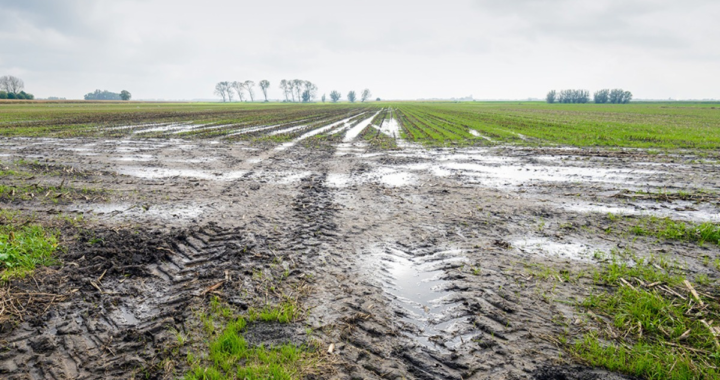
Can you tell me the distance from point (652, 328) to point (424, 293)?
250cm

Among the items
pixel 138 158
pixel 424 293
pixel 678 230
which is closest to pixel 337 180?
pixel 424 293

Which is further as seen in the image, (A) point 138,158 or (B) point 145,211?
(A) point 138,158

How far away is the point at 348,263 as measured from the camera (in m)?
5.44

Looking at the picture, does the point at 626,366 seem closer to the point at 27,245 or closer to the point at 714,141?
the point at 27,245

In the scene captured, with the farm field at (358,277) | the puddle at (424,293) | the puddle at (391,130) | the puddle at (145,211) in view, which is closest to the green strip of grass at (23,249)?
the farm field at (358,277)

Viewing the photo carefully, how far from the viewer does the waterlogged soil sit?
11.3 feet

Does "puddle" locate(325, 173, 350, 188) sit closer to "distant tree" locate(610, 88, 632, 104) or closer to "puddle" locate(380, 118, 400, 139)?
"puddle" locate(380, 118, 400, 139)

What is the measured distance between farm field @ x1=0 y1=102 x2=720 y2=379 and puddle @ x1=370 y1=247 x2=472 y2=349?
1.1 inches

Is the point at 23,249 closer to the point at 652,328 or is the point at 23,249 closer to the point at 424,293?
the point at 424,293

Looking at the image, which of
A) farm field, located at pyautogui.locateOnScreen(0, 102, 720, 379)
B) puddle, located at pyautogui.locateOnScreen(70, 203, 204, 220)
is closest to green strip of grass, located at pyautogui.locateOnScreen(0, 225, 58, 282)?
farm field, located at pyautogui.locateOnScreen(0, 102, 720, 379)

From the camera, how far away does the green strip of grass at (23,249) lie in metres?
4.71

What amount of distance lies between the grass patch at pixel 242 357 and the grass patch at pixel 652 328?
274cm

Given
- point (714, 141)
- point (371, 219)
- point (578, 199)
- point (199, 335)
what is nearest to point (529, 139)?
point (714, 141)

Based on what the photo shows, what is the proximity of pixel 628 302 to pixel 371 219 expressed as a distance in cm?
451
